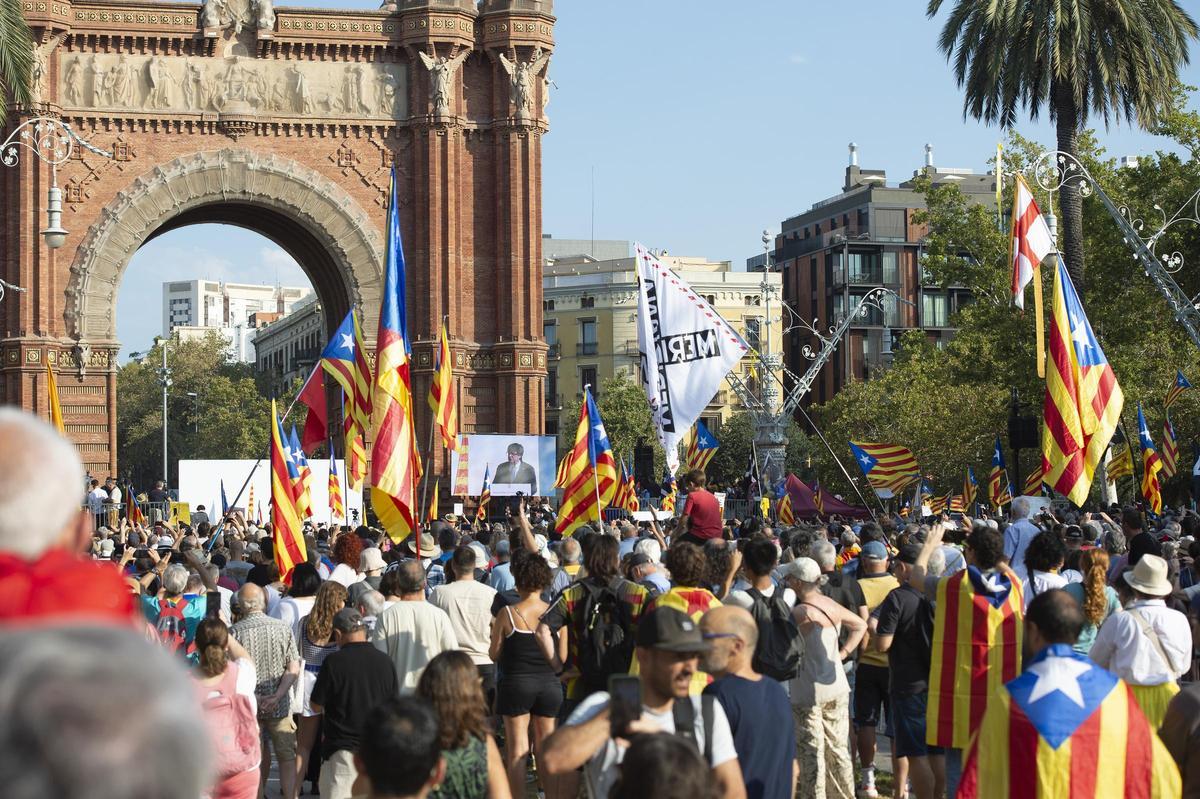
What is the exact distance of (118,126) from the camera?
142 feet

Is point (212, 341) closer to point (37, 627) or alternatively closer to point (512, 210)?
point (512, 210)

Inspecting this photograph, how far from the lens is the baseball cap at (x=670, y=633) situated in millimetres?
5902

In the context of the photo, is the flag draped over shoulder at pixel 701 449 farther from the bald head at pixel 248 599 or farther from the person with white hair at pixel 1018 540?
the bald head at pixel 248 599

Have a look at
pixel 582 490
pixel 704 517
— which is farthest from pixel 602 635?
pixel 582 490

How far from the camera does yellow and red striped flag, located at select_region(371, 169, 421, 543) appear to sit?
585 inches

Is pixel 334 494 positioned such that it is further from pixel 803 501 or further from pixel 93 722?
pixel 93 722

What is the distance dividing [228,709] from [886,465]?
19509mm

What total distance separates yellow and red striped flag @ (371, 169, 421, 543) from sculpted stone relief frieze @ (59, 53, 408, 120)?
29149mm

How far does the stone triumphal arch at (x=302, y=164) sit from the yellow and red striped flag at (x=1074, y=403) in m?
27.7

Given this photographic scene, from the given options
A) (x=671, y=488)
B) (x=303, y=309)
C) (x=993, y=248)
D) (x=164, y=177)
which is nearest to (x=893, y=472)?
(x=671, y=488)

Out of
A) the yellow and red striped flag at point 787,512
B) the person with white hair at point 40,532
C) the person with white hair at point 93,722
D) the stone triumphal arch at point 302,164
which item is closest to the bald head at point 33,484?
the person with white hair at point 40,532

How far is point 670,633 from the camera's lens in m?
5.92

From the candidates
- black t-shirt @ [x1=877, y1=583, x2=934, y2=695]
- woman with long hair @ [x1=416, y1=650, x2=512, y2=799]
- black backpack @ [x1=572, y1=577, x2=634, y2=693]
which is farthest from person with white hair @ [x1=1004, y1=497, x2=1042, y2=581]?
woman with long hair @ [x1=416, y1=650, x2=512, y2=799]

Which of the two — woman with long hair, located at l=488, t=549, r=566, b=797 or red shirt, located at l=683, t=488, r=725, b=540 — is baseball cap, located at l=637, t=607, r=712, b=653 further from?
red shirt, located at l=683, t=488, r=725, b=540
